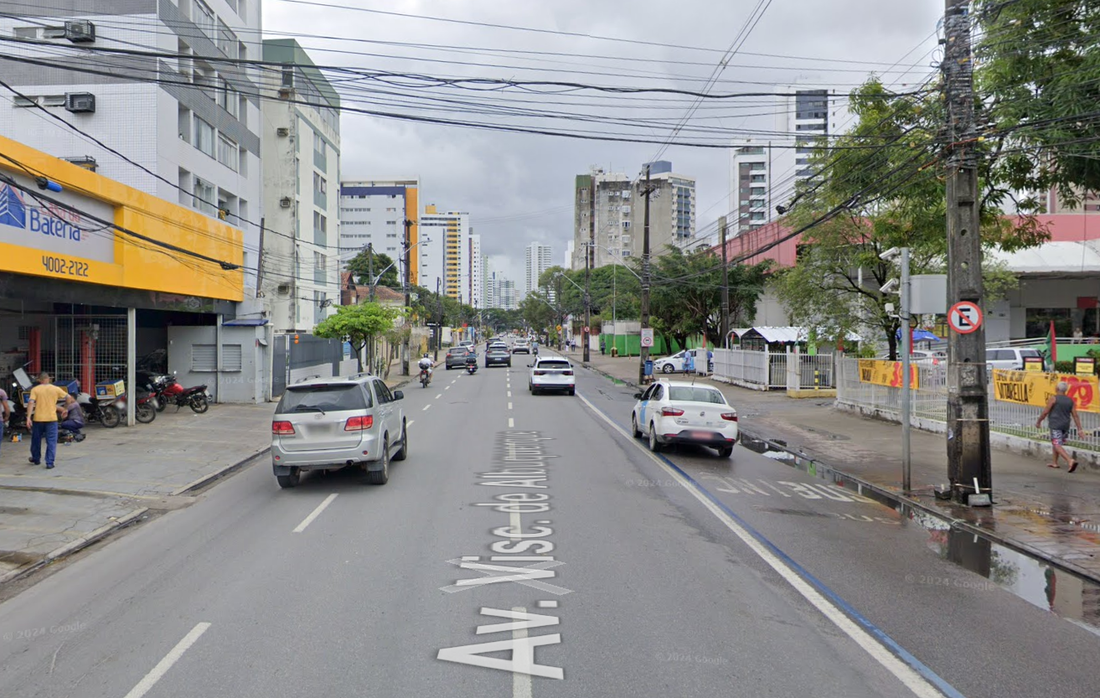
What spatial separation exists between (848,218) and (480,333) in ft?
555

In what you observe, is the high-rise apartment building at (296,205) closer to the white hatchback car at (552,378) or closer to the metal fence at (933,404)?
the white hatchback car at (552,378)

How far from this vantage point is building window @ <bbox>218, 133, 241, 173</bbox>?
3066cm

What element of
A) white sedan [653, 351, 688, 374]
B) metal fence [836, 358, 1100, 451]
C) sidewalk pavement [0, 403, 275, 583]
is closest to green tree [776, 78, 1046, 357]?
metal fence [836, 358, 1100, 451]

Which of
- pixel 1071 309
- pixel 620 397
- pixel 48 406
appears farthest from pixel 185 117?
pixel 1071 309

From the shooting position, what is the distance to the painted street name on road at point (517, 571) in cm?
524

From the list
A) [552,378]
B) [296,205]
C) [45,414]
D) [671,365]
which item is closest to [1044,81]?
[45,414]

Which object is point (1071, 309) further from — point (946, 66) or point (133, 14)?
point (133, 14)

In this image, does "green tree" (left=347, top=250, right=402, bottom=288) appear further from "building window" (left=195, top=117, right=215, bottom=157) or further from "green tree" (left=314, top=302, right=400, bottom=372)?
"building window" (left=195, top=117, right=215, bottom=157)

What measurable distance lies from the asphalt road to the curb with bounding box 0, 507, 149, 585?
12.7 inches

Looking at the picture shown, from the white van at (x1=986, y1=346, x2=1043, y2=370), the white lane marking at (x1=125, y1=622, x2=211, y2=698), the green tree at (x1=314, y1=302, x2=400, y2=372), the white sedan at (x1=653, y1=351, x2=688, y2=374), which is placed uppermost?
the green tree at (x1=314, y1=302, x2=400, y2=372)

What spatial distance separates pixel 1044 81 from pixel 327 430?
40.1 feet

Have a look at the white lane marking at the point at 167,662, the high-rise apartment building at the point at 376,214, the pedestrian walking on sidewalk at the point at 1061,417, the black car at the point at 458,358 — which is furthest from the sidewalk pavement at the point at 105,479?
the high-rise apartment building at the point at 376,214

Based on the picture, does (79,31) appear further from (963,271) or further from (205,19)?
(963,271)

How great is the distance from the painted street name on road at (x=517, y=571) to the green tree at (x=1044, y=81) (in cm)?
849
